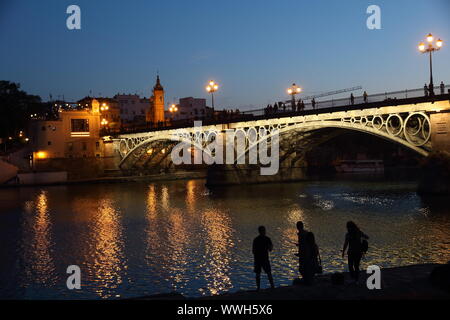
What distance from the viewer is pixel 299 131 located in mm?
51531

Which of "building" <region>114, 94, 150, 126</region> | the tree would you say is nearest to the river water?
the tree

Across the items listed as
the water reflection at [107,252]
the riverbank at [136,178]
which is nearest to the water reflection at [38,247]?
the water reflection at [107,252]

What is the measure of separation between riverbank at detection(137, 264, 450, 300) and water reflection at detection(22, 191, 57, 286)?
27.9ft

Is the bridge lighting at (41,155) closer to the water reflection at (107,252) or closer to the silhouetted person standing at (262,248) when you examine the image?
the water reflection at (107,252)

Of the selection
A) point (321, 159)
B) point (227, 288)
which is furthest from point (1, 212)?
point (321, 159)

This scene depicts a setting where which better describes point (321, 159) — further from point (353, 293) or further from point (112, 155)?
point (353, 293)

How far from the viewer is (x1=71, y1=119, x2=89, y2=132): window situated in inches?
3424

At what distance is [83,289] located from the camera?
16.2 m

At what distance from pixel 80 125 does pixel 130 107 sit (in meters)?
65.4

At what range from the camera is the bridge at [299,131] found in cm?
3650

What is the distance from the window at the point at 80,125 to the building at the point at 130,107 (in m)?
59.6

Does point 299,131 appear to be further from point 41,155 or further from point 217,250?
point 41,155

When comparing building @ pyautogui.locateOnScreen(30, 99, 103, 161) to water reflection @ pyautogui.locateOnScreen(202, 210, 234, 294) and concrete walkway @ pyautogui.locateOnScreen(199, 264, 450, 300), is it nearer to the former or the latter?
water reflection @ pyautogui.locateOnScreen(202, 210, 234, 294)

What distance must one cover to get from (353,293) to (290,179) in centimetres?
5210
